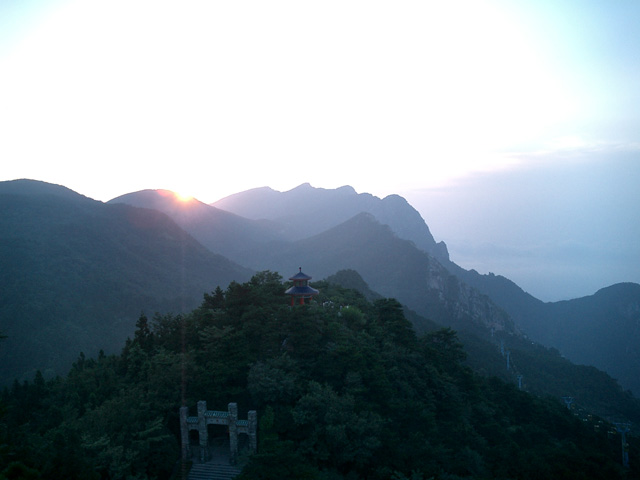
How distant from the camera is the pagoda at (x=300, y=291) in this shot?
2655 cm

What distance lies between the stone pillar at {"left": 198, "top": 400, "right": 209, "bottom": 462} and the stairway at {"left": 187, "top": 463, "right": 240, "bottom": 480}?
0.38 metres

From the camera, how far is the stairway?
1887 cm

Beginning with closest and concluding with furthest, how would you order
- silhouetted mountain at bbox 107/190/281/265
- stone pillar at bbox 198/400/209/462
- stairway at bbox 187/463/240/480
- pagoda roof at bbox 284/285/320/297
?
stairway at bbox 187/463/240/480 → stone pillar at bbox 198/400/209/462 → pagoda roof at bbox 284/285/320/297 → silhouetted mountain at bbox 107/190/281/265

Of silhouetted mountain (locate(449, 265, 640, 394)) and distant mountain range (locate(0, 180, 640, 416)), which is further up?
distant mountain range (locate(0, 180, 640, 416))

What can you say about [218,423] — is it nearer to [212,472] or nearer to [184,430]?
[184,430]

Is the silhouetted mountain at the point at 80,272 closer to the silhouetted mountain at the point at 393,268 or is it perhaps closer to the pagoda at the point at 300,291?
the silhouetted mountain at the point at 393,268

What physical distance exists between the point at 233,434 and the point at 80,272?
6128 cm

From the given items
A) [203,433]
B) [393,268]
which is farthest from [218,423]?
[393,268]

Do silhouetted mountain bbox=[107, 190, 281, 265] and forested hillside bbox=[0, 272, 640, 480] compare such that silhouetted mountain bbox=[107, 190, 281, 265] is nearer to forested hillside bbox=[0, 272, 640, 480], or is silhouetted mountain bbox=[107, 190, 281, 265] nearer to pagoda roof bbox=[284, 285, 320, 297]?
forested hillside bbox=[0, 272, 640, 480]

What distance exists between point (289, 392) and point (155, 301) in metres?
56.1

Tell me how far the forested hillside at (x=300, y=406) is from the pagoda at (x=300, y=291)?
1.11 m

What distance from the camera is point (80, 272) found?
69.7 meters

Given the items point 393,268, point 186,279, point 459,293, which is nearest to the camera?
point 186,279

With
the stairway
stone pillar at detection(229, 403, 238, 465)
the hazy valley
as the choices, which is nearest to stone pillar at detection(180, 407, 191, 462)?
the stairway
